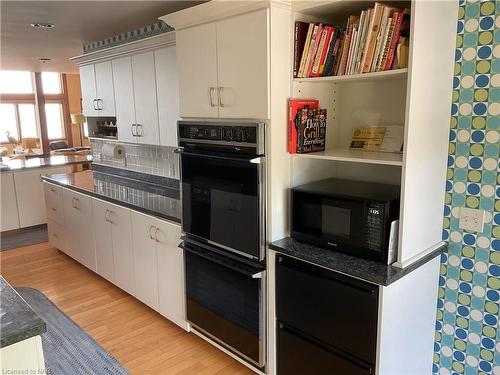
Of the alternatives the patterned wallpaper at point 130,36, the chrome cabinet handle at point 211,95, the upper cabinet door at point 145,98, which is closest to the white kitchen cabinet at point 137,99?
the upper cabinet door at point 145,98

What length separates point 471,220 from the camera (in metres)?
1.86

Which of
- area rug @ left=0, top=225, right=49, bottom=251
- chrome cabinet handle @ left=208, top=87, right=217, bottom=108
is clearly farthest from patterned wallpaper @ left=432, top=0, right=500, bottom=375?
area rug @ left=0, top=225, right=49, bottom=251

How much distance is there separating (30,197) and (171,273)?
3.55 m

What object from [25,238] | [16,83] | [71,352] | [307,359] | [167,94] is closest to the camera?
[307,359]

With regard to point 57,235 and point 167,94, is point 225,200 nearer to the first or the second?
point 167,94

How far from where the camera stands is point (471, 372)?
1.94m

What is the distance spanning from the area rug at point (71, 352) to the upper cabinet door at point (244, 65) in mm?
1735

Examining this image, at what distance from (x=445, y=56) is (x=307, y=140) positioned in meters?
0.72

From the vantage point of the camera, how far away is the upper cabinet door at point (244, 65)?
73.9 inches

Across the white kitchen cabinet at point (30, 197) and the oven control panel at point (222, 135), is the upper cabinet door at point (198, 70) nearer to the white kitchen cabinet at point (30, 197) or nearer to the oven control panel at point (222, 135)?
the oven control panel at point (222, 135)

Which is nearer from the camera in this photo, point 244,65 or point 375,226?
point 375,226

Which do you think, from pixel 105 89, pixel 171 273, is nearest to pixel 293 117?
pixel 171 273

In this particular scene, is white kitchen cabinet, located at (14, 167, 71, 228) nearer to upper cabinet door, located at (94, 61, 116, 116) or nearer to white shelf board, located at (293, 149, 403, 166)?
upper cabinet door, located at (94, 61, 116, 116)

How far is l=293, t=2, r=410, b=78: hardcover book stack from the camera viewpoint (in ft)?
5.41
